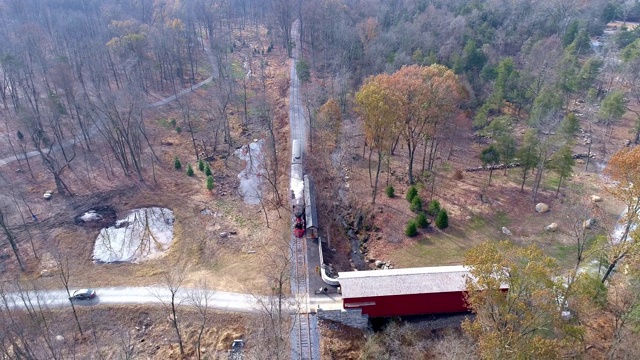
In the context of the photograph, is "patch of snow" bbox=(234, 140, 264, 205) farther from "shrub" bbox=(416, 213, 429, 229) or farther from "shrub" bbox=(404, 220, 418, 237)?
"shrub" bbox=(416, 213, 429, 229)

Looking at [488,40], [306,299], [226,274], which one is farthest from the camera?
[488,40]

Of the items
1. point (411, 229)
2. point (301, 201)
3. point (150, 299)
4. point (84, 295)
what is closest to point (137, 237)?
point (84, 295)

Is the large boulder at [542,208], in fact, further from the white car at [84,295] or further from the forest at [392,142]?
the white car at [84,295]

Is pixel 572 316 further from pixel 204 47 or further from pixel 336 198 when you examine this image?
pixel 204 47

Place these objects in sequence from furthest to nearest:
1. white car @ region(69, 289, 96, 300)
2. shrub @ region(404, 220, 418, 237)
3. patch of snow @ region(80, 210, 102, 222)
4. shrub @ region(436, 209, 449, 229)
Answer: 1. patch of snow @ region(80, 210, 102, 222)
2. shrub @ region(436, 209, 449, 229)
3. shrub @ region(404, 220, 418, 237)
4. white car @ region(69, 289, 96, 300)

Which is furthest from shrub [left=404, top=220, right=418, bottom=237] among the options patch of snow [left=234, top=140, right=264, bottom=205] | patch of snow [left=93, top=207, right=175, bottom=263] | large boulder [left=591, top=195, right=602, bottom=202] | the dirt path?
patch of snow [left=93, top=207, right=175, bottom=263]

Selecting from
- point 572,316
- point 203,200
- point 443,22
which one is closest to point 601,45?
point 443,22

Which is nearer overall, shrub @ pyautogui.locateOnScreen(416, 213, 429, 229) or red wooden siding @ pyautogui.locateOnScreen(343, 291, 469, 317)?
red wooden siding @ pyautogui.locateOnScreen(343, 291, 469, 317)
